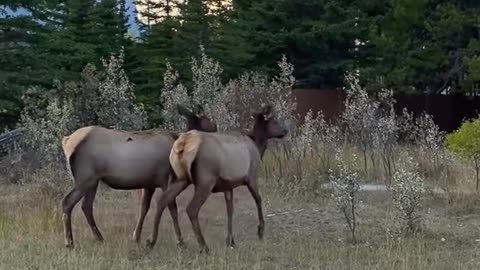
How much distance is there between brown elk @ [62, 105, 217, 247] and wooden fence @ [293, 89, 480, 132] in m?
21.3

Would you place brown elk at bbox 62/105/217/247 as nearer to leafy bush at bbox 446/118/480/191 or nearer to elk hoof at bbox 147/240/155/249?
elk hoof at bbox 147/240/155/249

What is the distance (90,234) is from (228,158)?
2.24 m

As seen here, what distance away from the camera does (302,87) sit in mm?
35938

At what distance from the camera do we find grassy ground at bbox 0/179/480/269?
32.2 ft

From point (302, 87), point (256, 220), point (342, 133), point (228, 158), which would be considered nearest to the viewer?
point (228, 158)

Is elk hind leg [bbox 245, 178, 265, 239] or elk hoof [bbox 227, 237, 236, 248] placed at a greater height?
elk hind leg [bbox 245, 178, 265, 239]

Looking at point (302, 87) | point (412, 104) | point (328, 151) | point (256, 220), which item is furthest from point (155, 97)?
point (256, 220)

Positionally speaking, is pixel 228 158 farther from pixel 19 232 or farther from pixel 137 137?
pixel 19 232

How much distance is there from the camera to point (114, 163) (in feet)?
36.4

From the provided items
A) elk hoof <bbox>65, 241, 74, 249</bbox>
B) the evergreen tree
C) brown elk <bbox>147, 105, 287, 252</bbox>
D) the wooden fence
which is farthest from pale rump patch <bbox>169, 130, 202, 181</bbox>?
the wooden fence

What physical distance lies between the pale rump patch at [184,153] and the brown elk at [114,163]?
48 cm

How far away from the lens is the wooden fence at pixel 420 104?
3294 cm

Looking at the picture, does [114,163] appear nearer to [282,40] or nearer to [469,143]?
[469,143]

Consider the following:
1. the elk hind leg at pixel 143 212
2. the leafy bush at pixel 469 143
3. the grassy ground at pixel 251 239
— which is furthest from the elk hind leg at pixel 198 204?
the leafy bush at pixel 469 143
